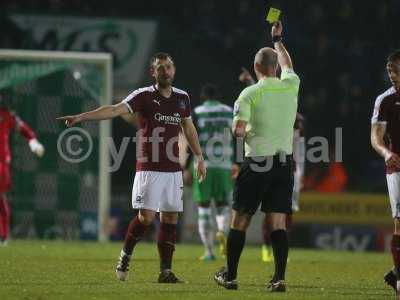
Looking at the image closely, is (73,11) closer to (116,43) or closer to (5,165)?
(116,43)

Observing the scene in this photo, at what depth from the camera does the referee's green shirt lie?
33.5ft

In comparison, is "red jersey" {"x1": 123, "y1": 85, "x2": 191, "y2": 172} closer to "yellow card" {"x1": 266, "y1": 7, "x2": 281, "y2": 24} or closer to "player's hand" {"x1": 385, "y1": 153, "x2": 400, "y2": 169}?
"yellow card" {"x1": 266, "y1": 7, "x2": 281, "y2": 24}

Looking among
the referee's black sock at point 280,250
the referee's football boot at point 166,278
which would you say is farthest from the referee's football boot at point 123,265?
Result: the referee's black sock at point 280,250

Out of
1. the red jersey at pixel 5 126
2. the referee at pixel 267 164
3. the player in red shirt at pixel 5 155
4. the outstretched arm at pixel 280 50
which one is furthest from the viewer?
the red jersey at pixel 5 126

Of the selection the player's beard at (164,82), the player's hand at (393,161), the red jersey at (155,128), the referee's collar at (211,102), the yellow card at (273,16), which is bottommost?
the player's hand at (393,161)

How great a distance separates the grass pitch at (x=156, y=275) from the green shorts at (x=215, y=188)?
94 cm

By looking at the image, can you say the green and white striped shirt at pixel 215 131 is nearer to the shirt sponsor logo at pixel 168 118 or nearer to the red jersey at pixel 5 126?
the red jersey at pixel 5 126

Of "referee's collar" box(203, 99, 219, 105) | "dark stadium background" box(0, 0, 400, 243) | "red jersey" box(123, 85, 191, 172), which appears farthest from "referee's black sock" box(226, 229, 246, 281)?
"dark stadium background" box(0, 0, 400, 243)

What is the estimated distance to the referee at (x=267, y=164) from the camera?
10.2 m

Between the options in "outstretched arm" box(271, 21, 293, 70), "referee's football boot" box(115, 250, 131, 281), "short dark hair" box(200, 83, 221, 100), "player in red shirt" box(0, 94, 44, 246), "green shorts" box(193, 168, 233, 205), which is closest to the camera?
"outstretched arm" box(271, 21, 293, 70)

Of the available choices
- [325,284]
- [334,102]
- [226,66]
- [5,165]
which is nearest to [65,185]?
[5,165]

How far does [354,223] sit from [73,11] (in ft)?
28.0

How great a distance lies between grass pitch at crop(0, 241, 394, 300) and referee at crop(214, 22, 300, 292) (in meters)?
0.48

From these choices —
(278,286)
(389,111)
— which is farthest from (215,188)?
(389,111)
